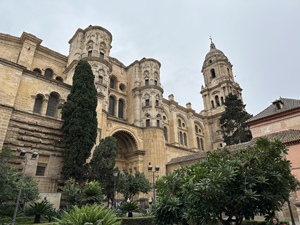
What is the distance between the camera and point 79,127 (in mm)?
15594

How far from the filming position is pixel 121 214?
12.3 m

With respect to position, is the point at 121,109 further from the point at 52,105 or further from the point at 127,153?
the point at 52,105

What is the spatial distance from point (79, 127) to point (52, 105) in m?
4.44

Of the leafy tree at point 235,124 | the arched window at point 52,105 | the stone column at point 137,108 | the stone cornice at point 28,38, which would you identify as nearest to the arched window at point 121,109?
the stone column at point 137,108

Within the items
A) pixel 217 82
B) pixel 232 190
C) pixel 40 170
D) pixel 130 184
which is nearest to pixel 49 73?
pixel 40 170

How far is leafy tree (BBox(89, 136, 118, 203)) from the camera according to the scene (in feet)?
51.9

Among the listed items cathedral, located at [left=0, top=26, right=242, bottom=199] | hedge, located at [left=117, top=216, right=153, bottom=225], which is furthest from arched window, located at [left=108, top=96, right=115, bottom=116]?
hedge, located at [left=117, top=216, right=153, bottom=225]

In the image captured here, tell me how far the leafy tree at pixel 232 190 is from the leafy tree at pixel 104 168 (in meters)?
10.2

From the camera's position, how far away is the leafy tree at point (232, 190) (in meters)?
5.31

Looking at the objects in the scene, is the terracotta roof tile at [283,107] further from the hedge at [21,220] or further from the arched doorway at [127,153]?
the hedge at [21,220]

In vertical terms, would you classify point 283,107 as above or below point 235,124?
below

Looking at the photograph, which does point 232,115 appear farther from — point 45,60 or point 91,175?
point 45,60

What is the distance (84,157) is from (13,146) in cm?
485

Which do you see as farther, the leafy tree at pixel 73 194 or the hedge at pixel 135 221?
the leafy tree at pixel 73 194
